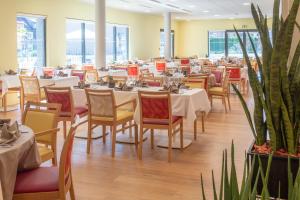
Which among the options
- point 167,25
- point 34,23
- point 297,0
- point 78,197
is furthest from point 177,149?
point 167,25

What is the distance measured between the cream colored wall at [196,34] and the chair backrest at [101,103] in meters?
19.2

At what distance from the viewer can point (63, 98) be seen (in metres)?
5.45

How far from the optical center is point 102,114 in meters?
5.14

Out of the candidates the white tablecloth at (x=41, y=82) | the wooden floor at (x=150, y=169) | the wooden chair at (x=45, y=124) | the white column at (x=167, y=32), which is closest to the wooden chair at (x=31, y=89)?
the white tablecloth at (x=41, y=82)

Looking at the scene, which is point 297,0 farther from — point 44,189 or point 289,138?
point 44,189

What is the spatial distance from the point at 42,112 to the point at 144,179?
133 cm

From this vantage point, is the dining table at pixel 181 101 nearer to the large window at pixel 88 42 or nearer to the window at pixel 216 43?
the large window at pixel 88 42

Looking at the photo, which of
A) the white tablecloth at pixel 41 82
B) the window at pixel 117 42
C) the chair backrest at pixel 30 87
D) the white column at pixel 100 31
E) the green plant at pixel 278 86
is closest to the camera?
the green plant at pixel 278 86

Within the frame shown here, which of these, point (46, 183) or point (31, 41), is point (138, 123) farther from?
point (31, 41)

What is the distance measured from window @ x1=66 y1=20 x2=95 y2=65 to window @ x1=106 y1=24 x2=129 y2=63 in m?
1.37

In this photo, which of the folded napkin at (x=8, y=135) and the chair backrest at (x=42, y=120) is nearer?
the folded napkin at (x=8, y=135)

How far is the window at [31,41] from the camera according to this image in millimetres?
10734

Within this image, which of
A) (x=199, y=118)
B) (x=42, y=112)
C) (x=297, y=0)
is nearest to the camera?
(x=297, y=0)

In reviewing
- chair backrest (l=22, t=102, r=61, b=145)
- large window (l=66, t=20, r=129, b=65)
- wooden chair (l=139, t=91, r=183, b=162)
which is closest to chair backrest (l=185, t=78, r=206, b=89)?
wooden chair (l=139, t=91, r=183, b=162)
